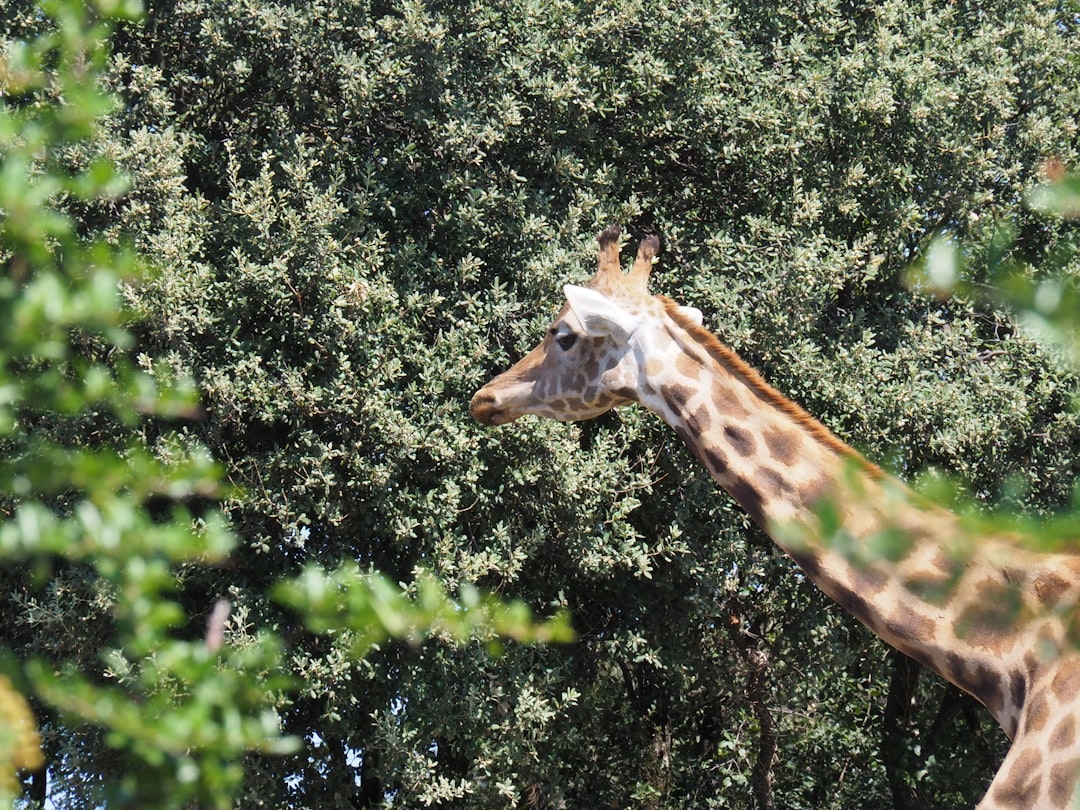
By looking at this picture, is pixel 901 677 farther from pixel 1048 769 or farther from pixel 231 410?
pixel 1048 769

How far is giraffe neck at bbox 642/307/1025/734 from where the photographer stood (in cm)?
443

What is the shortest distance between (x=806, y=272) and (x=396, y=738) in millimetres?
3907

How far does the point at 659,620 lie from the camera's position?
9172mm

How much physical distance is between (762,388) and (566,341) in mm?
962

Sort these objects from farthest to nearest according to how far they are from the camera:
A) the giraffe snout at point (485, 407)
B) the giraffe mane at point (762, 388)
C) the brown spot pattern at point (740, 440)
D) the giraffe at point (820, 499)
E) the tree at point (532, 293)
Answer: the tree at point (532, 293) → the giraffe snout at point (485, 407) → the brown spot pattern at point (740, 440) → the giraffe mane at point (762, 388) → the giraffe at point (820, 499)

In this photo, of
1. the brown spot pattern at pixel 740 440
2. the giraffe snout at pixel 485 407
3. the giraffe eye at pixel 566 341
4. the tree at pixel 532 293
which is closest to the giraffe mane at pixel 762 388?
the brown spot pattern at pixel 740 440

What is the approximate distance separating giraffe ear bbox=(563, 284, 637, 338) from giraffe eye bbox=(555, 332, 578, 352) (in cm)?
19

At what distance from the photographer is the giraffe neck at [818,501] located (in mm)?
4426

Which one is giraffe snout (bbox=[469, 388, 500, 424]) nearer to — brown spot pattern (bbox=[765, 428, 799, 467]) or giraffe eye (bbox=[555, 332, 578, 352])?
giraffe eye (bbox=[555, 332, 578, 352])

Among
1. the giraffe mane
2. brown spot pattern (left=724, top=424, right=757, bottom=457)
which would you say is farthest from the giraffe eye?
brown spot pattern (left=724, top=424, right=757, bottom=457)

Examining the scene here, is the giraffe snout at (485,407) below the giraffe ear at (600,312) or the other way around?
below

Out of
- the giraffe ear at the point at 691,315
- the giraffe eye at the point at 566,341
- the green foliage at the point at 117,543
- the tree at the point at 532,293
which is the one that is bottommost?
the tree at the point at 532,293

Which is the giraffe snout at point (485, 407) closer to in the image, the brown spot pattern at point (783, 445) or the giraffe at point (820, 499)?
the giraffe at point (820, 499)

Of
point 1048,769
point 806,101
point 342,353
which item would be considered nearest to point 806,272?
point 806,101
